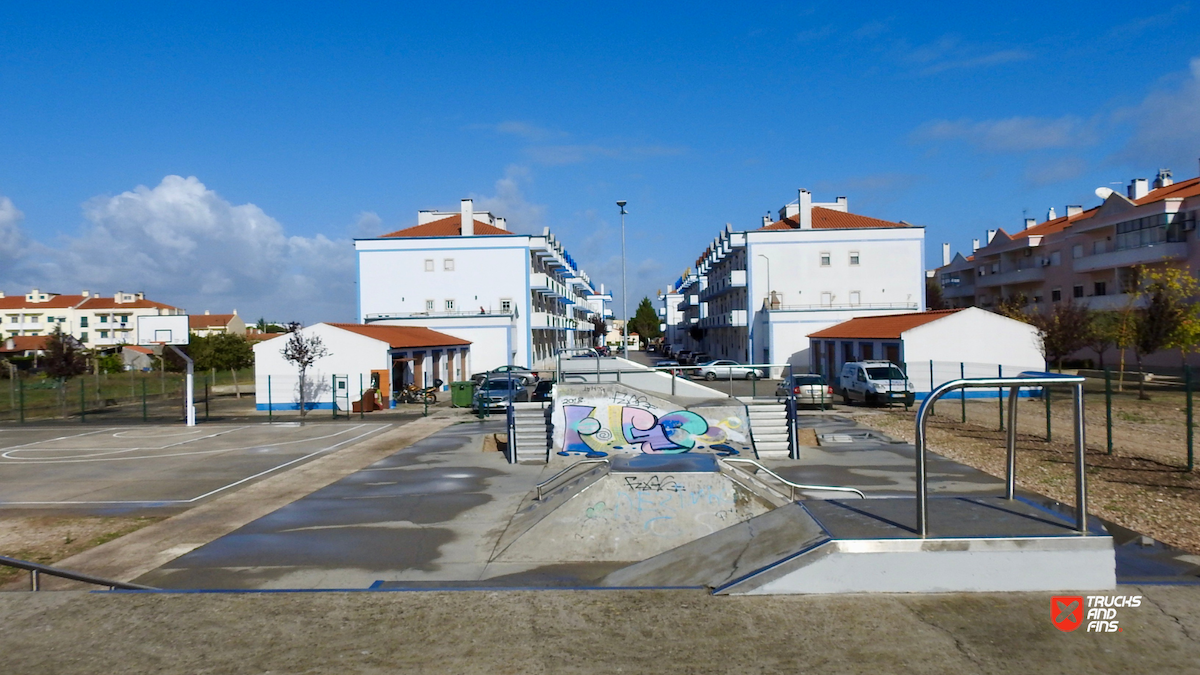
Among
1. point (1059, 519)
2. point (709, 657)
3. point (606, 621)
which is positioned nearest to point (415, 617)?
point (606, 621)

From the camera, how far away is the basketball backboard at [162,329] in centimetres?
3142

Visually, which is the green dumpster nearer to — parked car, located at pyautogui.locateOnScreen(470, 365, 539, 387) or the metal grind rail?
parked car, located at pyautogui.locateOnScreen(470, 365, 539, 387)

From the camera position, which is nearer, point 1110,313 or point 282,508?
point 282,508

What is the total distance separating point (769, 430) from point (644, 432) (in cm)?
321

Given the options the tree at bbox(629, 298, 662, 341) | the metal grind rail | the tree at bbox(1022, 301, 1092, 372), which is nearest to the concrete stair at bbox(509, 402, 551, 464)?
the metal grind rail

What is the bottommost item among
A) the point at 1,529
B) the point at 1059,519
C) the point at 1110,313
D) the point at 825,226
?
the point at 1,529

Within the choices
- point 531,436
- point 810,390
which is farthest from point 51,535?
point 810,390

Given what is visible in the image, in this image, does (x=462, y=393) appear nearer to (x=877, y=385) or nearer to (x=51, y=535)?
(x=877, y=385)

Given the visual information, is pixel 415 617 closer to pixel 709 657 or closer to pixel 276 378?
pixel 709 657

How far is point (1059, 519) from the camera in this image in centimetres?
695

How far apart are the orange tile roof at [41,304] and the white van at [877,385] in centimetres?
10787

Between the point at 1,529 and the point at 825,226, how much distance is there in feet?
175

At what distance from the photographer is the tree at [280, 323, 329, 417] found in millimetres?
32812

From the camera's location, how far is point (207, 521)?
1308cm
